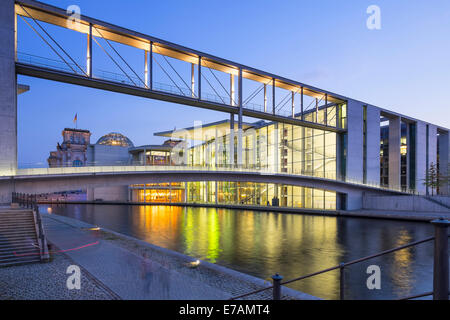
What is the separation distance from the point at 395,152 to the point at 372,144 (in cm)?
493

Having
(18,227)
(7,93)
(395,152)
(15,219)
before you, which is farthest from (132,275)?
(395,152)

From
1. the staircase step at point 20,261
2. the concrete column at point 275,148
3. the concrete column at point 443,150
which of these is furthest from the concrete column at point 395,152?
the staircase step at point 20,261

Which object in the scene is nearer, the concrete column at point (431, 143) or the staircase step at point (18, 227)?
the staircase step at point (18, 227)

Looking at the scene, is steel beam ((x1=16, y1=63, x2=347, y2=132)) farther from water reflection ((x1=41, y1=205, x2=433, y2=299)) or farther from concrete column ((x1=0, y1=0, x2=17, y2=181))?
water reflection ((x1=41, y1=205, x2=433, y2=299))

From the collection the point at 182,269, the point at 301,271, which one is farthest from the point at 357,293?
the point at 182,269

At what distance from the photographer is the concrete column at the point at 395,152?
48203 millimetres

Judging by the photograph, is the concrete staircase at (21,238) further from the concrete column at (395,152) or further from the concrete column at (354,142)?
the concrete column at (395,152)

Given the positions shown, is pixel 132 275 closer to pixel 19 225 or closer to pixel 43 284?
pixel 43 284

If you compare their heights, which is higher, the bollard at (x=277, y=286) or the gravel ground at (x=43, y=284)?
the bollard at (x=277, y=286)

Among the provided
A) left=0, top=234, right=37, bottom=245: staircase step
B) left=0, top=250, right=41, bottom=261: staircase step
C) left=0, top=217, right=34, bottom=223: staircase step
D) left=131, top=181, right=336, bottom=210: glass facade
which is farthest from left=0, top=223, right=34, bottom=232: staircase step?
left=131, top=181, right=336, bottom=210: glass facade

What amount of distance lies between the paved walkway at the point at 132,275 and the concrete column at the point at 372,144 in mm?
42464

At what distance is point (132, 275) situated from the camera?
10.0 m
